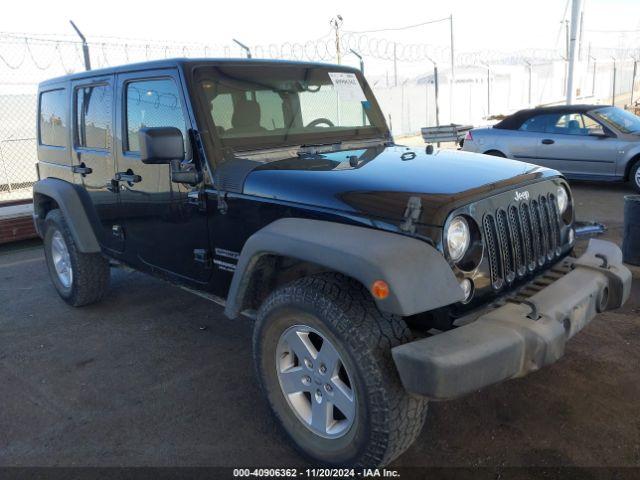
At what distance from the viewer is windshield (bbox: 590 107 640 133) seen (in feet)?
29.6

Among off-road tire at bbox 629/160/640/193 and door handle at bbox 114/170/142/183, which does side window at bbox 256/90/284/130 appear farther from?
off-road tire at bbox 629/160/640/193

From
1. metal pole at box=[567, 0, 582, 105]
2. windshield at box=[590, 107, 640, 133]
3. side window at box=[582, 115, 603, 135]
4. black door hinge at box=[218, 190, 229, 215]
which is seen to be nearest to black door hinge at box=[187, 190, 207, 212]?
black door hinge at box=[218, 190, 229, 215]

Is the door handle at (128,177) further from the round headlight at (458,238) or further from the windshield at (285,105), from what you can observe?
the round headlight at (458,238)

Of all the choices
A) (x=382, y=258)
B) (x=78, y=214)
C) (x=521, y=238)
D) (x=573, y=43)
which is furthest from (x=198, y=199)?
(x=573, y=43)

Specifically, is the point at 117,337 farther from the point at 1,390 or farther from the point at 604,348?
the point at 604,348

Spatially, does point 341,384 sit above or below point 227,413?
above

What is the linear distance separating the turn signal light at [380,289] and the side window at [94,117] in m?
2.67

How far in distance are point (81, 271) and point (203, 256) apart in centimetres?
176

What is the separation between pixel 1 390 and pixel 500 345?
3082mm

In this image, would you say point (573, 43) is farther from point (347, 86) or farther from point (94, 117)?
point (94, 117)

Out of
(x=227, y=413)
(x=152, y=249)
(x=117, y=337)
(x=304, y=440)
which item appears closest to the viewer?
(x=304, y=440)

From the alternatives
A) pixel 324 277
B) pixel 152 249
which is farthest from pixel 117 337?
pixel 324 277

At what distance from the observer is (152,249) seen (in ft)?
A: 12.8

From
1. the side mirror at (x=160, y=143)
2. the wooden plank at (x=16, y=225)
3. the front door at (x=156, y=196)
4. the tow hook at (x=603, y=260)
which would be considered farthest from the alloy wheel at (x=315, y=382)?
the wooden plank at (x=16, y=225)
